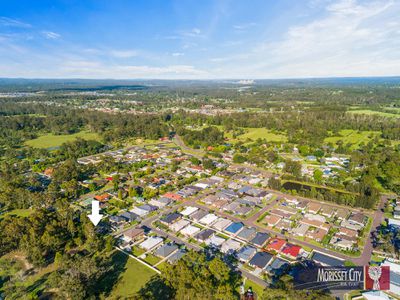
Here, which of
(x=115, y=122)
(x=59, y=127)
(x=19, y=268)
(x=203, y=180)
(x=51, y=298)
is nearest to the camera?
(x=51, y=298)

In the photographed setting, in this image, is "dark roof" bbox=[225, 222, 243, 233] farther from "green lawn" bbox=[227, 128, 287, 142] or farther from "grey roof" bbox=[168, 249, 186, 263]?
"green lawn" bbox=[227, 128, 287, 142]

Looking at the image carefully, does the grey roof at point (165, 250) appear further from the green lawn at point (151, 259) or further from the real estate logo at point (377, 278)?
the real estate logo at point (377, 278)

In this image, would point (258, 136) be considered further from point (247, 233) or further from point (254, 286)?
point (254, 286)

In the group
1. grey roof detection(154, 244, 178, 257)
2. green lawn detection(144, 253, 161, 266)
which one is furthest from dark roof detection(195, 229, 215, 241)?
green lawn detection(144, 253, 161, 266)

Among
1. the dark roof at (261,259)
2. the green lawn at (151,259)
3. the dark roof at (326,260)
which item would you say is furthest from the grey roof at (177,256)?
the dark roof at (326,260)

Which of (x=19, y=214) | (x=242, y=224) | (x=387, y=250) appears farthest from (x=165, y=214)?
(x=387, y=250)

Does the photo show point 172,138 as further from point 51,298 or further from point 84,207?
point 51,298
